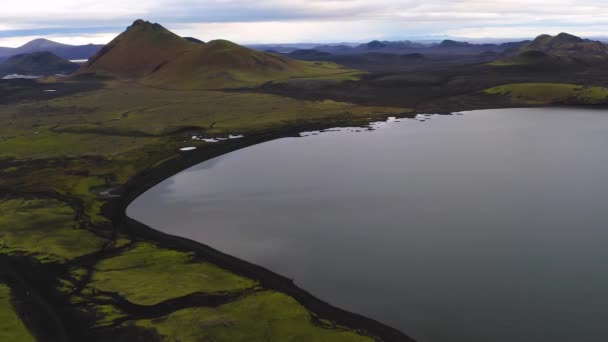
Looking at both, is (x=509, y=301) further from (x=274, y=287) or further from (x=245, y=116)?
(x=245, y=116)

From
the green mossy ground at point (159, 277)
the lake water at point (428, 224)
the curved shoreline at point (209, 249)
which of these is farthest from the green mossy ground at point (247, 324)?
the lake water at point (428, 224)

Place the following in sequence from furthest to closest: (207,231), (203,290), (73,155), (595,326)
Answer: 1. (73,155)
2. (207,231)
3. (203,290)
4. (595,326)

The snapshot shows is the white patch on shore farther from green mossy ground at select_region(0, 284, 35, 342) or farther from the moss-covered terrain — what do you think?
green mossy ground at select_region(0, 284, 35, 342)

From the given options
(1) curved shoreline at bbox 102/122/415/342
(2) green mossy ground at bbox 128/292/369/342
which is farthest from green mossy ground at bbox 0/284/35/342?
(1) curved shoreline at bbox 102/122/415/342

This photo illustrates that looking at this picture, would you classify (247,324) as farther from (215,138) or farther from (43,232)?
(215,138)

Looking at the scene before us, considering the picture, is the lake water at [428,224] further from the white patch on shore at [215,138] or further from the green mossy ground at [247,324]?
the white patch on shore at [215,138]

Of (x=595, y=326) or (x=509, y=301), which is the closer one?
(x=595, y=326)

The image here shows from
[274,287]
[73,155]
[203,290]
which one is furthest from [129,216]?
[73,155]
